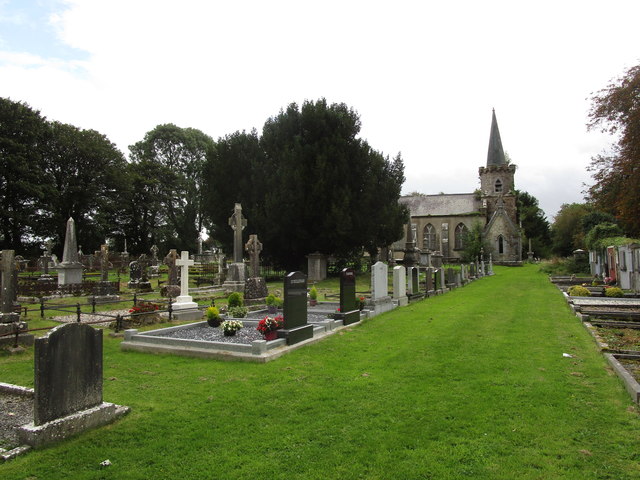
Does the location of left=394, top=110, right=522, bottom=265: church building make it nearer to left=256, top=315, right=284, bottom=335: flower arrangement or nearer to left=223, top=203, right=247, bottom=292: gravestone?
left=223, top=203, right=247, bottom=292: gravestone

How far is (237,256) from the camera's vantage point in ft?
65.8

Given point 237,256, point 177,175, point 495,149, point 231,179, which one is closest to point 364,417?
point 237,256

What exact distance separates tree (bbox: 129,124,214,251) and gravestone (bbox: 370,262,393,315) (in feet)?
122

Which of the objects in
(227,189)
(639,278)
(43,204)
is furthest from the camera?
(43,204)

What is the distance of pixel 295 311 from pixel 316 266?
17.9 meters

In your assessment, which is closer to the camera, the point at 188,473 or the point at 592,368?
the point at 188,473

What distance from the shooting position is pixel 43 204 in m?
40.6

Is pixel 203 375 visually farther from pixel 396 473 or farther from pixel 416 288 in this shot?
pixel 416 288

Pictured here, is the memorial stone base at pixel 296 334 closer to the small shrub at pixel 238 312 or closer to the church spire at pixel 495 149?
the small shrub at pixel 238 312

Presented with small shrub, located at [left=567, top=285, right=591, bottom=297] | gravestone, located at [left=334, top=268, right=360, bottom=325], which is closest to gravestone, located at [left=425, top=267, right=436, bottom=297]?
small shrub, located at [left=567, top=285, right=591, bottom=297]

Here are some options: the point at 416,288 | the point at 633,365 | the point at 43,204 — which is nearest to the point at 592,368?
the point at 633,365

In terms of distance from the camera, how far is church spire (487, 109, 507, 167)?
59.3m

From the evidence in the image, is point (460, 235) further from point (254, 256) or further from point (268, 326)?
point (268, 326)

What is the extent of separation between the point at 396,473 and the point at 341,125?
86.9ft
